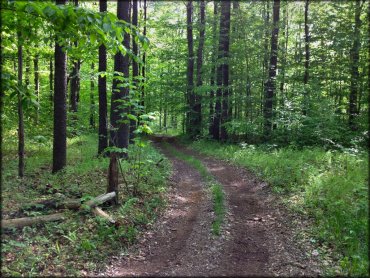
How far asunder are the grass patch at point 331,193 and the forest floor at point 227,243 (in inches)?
16.7

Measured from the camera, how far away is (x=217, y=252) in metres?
5.62

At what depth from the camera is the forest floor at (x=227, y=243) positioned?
5.04 metres

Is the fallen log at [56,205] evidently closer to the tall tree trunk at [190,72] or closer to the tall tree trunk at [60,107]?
the tall tree trunk at [60,107]

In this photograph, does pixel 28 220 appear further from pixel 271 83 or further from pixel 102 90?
pixel 271 83

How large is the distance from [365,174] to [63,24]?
7608 millimetres

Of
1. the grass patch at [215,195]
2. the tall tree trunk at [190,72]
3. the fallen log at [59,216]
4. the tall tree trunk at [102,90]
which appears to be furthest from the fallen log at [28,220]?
the tall tree trunk at [190,72]

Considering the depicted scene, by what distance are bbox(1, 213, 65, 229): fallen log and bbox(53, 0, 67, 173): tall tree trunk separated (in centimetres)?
454

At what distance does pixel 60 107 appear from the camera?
32.2ft

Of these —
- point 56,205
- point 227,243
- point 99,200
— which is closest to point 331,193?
point 227,243

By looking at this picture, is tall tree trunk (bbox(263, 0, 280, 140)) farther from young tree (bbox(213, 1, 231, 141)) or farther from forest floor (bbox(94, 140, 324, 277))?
forest floor (bbox(94, 140, 324, 277))

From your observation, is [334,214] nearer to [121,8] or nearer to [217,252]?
[217,252]

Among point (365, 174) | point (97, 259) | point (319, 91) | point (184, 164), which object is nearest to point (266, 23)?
point (319, 91)

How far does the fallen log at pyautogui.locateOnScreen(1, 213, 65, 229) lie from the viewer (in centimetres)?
533

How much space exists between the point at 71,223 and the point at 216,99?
14.7 meters
